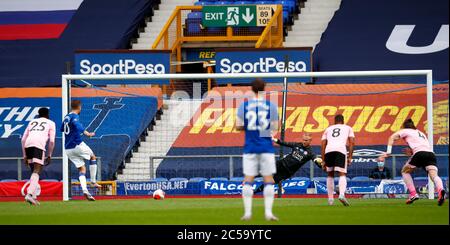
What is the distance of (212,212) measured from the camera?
1828 cm

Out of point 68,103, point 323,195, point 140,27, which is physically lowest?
point 323,195

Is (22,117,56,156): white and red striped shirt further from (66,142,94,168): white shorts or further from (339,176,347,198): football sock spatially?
(339,176,347,198): football sock

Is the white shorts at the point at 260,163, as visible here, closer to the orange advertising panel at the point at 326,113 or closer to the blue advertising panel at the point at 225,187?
the orange advertising panel at the point at 326,113

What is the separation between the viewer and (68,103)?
2372 centimetres

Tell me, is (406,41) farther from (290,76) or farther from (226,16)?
(290,76)

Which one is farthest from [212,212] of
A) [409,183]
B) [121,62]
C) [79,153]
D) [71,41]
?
[71,41]

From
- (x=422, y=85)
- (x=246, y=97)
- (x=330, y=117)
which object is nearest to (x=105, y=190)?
(x=246, y=97)

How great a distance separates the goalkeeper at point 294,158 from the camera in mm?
23188

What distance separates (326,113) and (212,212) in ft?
28.0

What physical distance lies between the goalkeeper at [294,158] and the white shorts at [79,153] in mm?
3755

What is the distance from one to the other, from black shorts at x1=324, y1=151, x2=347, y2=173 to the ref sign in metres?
11.5

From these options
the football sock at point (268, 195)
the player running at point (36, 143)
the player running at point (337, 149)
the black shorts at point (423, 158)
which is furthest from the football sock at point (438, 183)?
the player running at point (36, 143)
